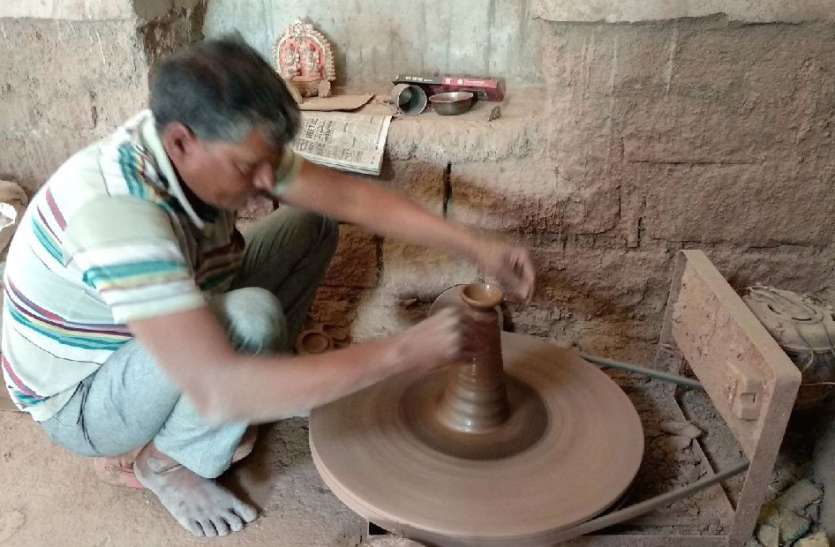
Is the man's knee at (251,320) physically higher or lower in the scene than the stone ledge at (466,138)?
lower

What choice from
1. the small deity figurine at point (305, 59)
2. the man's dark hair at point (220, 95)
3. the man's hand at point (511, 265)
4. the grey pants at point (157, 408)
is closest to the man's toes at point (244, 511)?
the grey pants at point (157, 408)

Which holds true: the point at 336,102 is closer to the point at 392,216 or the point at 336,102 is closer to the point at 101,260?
the point at 392,216

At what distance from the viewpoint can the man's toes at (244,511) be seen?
5.82 feet

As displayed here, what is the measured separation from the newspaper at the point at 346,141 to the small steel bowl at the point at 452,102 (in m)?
0.18

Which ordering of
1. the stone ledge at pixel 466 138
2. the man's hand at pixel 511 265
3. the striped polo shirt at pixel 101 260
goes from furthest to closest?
the stone ledge at pixel 466 138, the man's hand at pixel 511 265, the striped polo shirt at pixel 101 260

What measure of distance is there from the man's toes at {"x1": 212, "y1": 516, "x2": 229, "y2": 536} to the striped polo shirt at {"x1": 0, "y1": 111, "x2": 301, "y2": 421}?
0.43 metres

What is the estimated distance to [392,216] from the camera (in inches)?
73.0

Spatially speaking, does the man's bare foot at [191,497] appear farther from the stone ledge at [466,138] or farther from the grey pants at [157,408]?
the stone ledge at [466,138]

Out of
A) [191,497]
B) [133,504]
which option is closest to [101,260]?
[191,497]

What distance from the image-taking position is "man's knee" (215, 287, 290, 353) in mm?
1535

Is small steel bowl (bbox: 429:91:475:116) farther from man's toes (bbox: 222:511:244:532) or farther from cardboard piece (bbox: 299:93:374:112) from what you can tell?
man's toes (bbox: 222:511:244:532)

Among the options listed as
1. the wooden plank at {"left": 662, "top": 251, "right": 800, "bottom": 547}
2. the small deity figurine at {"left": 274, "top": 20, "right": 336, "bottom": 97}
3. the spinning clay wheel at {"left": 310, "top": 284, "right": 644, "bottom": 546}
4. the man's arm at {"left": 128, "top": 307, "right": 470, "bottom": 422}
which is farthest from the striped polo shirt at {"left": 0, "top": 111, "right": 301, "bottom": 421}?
the wooden plank at {"left": 662, "top": 251, "right": 800, "bottom": 547}

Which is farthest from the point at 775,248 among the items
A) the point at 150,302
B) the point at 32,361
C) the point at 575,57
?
the point at 32,361

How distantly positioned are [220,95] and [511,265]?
75 centimetres
